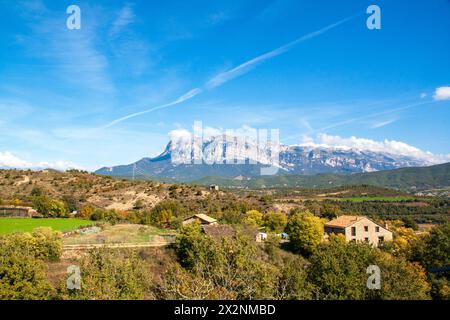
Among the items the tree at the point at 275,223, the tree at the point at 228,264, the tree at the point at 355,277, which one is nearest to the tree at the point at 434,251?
the tree at the point at 355,277

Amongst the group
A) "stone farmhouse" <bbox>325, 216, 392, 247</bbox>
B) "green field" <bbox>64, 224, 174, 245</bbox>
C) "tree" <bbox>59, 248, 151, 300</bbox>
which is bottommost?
"stone farmhouse" <bbox>325, 216, 392, 247</bbox>

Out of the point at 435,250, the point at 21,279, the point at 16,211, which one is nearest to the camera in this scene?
the point at 21,279

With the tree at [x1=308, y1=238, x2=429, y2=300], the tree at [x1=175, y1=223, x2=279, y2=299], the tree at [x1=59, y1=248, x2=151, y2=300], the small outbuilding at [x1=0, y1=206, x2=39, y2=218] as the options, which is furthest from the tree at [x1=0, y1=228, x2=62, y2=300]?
the small outbuilding at [x1=0, y1=206, x2=39, y2=218]

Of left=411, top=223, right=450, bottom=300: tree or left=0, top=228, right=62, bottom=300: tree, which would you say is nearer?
left=0, top=228, right=62, bottom=300: tree

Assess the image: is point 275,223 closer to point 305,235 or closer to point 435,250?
point 305,235

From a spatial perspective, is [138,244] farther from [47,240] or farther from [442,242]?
[442,242]

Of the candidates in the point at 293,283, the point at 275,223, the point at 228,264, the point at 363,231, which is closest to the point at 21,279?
the point at 228,264

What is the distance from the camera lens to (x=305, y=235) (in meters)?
43.7

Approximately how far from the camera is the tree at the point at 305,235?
43.7m

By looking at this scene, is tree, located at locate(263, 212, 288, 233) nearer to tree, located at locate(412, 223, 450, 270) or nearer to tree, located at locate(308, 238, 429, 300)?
tree, located at locate(412, 223, 450, 270)

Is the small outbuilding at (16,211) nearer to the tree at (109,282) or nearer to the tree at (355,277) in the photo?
the tree at (109,282)

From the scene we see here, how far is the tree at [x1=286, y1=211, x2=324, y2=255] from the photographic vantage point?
143 feet
